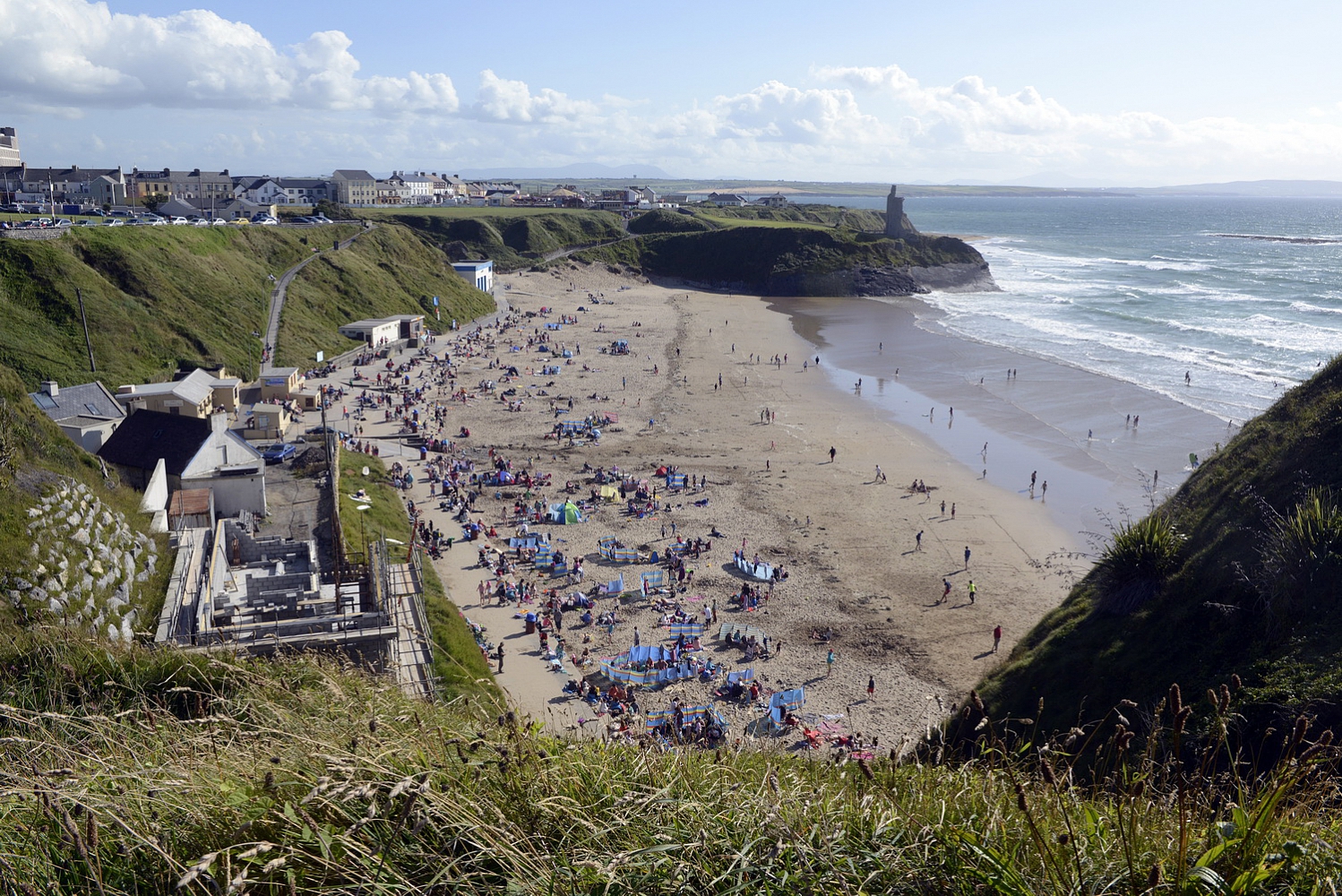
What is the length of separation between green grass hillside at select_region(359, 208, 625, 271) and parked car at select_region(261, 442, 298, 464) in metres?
70.2

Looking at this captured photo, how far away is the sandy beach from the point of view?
19.5 m

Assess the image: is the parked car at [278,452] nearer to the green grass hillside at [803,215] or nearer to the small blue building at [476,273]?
the small blue building at [476,273]

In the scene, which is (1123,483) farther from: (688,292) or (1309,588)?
(688,292)

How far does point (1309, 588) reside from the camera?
1154cm

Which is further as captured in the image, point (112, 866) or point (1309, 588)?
point (1309, 588)

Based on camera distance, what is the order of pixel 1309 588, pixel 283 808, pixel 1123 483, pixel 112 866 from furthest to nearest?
pixel 1123 483
pixel 1309 588
pixel 283 808
pixel 112 866

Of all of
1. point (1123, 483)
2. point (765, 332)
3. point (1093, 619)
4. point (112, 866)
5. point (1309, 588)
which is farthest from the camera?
point (765, 332)

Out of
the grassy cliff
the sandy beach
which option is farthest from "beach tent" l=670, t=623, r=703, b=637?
the grassy cliff

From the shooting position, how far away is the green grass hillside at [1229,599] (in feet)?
35.6

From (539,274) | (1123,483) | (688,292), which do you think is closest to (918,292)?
(688,292)

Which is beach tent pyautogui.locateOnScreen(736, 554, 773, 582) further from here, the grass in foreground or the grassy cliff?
the grassy cliff

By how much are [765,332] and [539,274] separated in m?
37.4

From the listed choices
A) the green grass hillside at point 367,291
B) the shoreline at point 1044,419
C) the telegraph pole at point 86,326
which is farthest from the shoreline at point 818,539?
the telegraph pole at point 86,326

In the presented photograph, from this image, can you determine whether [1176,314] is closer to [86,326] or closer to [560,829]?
[86,326]
